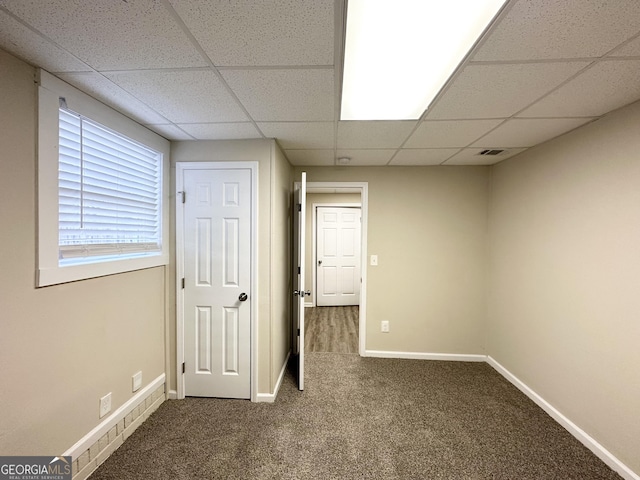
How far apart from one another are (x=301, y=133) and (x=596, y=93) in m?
1.79

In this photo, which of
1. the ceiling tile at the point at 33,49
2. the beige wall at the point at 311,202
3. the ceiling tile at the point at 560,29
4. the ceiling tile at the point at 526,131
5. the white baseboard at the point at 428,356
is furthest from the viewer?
the beige wall at the point at 311,202

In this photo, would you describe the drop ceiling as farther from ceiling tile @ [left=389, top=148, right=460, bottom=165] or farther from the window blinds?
ceiling tile @ [left=389, top=148, right=460, bottom=165]

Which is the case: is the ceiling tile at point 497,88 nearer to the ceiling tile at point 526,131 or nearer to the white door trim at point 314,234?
the ceiling tile at point 526,131

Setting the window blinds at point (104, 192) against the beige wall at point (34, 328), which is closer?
the beige wall at point (34, 328)

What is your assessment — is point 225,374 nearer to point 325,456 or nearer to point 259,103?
point 325,456

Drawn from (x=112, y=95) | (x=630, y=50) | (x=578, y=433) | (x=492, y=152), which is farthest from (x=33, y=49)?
(x=578, y=433)

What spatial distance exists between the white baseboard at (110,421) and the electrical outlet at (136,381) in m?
0.05

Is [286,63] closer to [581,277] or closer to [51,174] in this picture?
[51,174]

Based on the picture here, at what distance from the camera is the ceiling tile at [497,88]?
1.24m

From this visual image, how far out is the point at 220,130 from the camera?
2.04 meters

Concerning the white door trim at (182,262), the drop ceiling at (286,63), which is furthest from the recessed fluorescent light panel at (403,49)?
the white door trim at (182,262)

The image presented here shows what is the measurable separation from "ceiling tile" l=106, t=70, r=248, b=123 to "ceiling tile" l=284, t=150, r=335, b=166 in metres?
0.87

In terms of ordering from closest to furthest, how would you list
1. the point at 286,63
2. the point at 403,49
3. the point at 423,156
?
the point at 286,63 → the point at 403,49 → the point at 423,156

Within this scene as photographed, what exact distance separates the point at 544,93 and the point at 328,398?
2.68 meters
